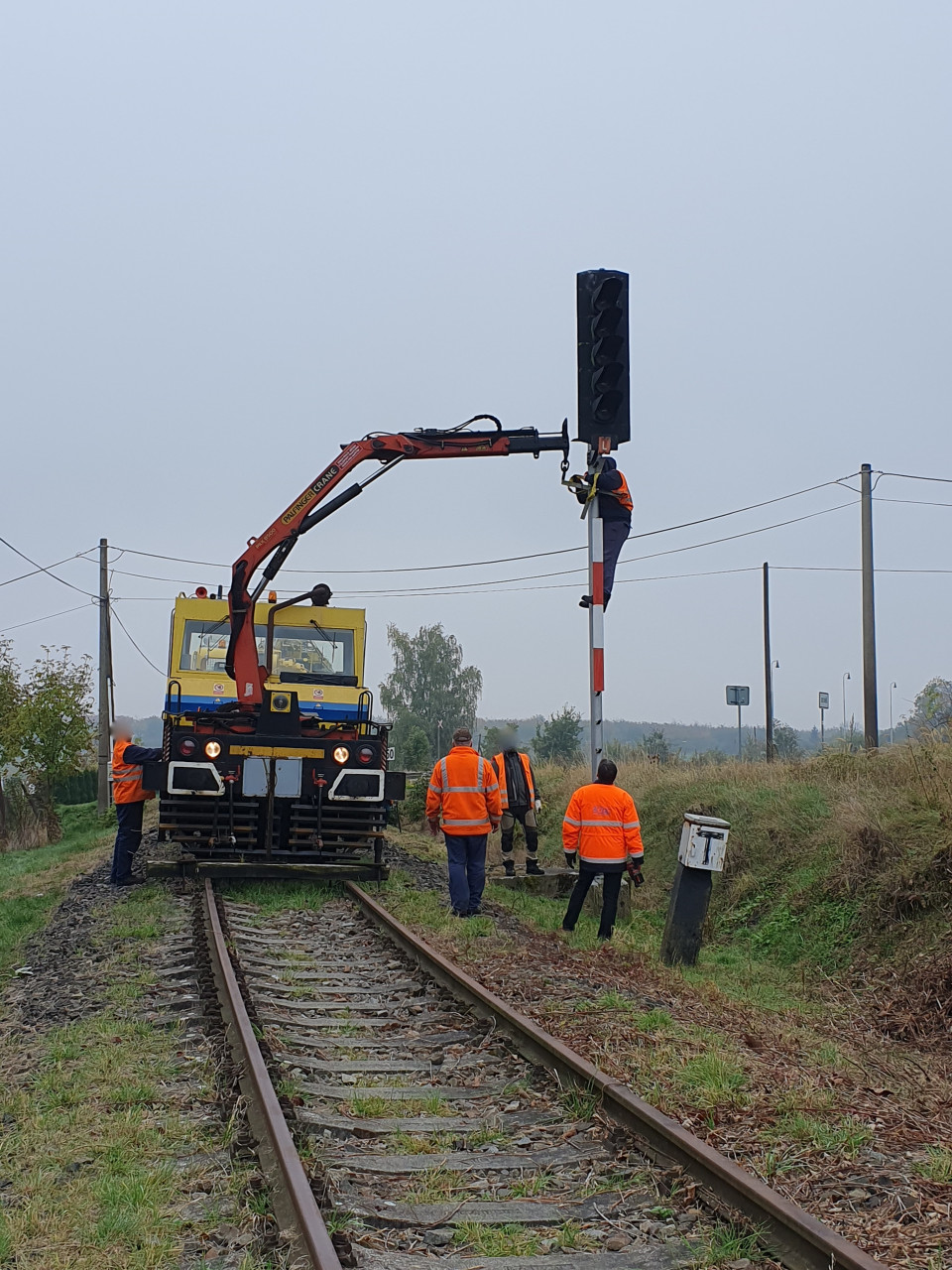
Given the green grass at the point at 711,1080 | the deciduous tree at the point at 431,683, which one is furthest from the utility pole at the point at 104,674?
the deciduous tree at the point at 431,683

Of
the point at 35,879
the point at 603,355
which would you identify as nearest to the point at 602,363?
the point at 603,355

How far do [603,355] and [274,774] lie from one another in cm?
525

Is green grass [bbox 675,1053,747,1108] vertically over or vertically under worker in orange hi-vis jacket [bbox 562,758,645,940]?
under

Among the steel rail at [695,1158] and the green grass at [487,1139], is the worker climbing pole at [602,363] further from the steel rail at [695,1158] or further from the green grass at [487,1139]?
the green grass at [487,1139]

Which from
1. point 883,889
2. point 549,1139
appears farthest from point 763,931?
point 549,1139

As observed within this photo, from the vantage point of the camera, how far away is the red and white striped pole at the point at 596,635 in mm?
10492

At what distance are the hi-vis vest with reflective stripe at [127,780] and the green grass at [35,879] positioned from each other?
1.42 meters

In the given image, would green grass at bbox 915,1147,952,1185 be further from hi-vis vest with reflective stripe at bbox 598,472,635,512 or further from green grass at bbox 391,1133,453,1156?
hi-vis vest with reflective stripe at bbox 598,472,635,512

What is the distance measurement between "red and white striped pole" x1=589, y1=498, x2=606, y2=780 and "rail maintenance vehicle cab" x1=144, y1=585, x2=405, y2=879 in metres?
2.60

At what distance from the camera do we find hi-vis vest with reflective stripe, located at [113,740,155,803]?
496 inches

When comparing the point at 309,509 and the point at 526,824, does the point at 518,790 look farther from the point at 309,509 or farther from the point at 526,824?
the point at 309,509

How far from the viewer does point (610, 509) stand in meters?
10.9

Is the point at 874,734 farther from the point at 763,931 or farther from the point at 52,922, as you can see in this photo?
the point at 52,922

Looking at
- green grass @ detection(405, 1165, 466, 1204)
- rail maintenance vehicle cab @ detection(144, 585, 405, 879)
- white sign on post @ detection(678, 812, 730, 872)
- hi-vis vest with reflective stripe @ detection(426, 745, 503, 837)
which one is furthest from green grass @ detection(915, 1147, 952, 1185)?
rail maintenance vehicle cab @ detection(144, 585, 405, 879)
